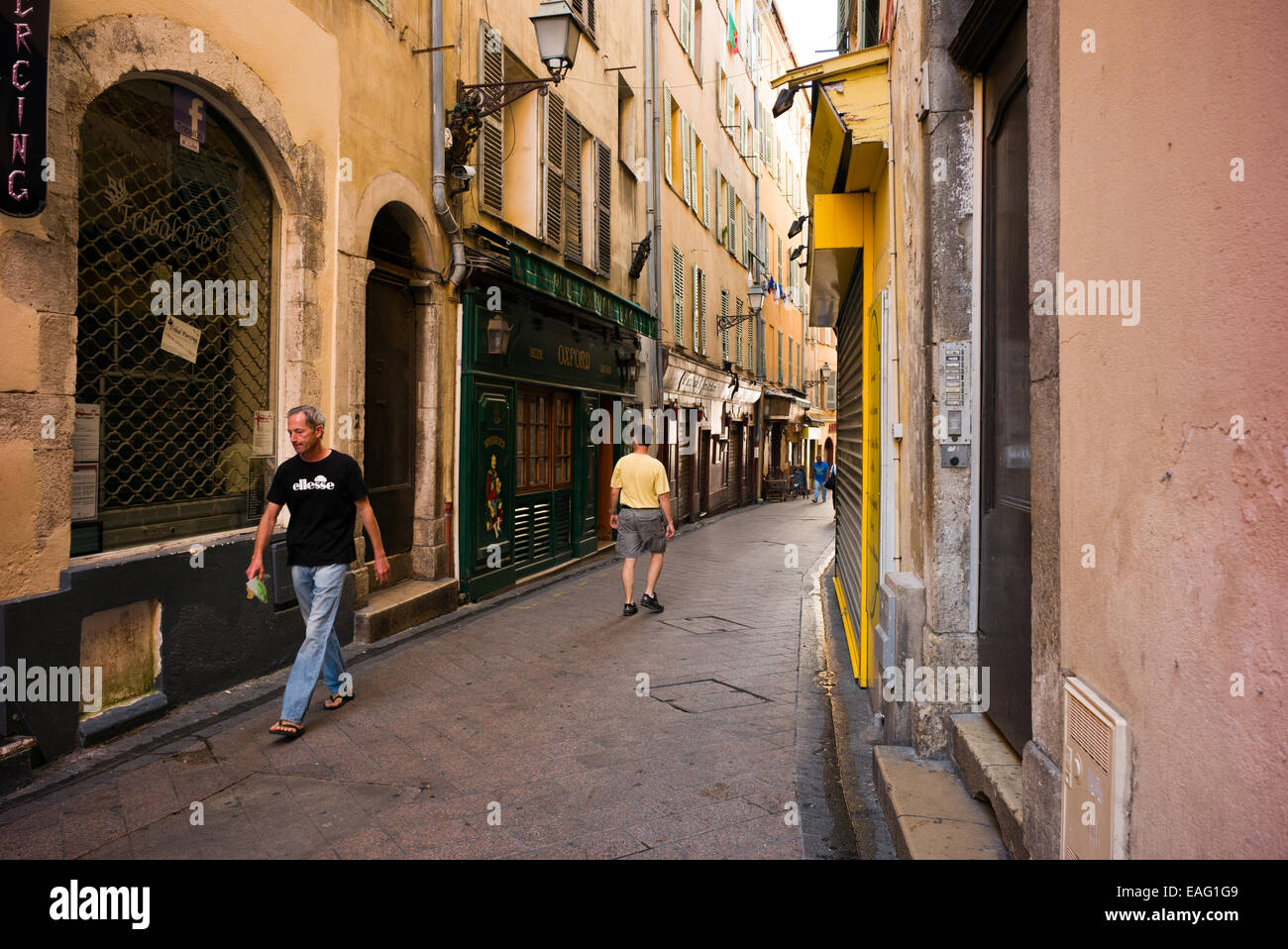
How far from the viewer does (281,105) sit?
645 centimetres

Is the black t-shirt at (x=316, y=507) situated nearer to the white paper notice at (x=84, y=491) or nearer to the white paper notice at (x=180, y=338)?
the white paper notice at (x=84, y=491)

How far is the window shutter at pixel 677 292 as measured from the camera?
17922mm

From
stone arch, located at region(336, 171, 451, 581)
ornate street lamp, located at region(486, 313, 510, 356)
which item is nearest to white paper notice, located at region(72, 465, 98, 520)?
stone arch, located at region(336, 171, 451, 581)

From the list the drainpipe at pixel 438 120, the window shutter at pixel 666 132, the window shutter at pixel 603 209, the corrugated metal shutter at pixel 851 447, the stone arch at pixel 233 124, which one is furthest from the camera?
the window shutter at pixel 666 132

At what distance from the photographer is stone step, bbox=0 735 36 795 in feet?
13.4

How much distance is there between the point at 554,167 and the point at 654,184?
15.9 feet

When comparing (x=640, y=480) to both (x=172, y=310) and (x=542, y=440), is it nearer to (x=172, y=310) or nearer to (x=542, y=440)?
(x=542, y=440)

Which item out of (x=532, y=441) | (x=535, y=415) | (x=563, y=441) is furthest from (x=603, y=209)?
(x=532, y=441)

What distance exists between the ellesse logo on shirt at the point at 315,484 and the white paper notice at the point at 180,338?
1.33 meters

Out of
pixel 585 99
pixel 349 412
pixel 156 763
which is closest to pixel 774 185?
pixel 585 99

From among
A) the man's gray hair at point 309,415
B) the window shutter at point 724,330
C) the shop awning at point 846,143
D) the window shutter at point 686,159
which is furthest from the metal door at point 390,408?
the window shutter at point 724,330

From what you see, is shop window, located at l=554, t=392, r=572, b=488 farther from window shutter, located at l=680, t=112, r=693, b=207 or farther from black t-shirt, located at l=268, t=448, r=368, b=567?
window shutter, located at l=680, t=112, r=693, b=207

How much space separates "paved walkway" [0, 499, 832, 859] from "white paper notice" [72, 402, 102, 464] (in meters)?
1.54
